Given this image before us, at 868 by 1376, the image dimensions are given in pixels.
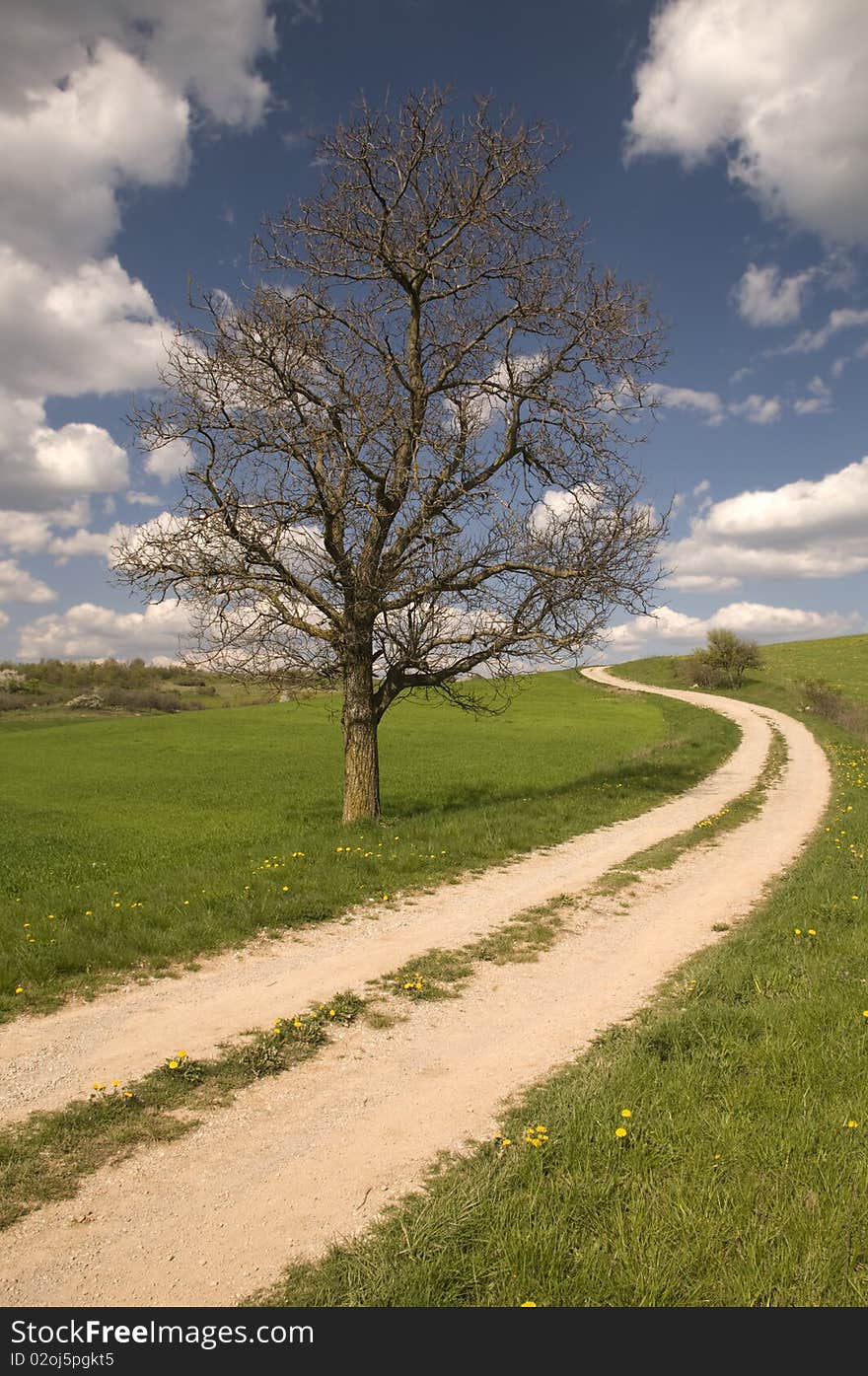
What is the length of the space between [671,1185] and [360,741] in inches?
471

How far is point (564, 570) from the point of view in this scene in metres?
15.0

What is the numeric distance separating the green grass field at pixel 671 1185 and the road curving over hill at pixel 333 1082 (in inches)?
14.6

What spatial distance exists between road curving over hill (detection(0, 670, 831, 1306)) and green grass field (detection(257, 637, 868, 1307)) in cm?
37

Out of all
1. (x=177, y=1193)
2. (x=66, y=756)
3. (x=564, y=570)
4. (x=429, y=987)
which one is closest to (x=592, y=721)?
(x=66, y=756)

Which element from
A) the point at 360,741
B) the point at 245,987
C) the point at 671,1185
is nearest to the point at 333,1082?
the point at 245,987

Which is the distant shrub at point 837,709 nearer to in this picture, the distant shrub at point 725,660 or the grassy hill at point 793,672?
the grassy hill at point 793,672

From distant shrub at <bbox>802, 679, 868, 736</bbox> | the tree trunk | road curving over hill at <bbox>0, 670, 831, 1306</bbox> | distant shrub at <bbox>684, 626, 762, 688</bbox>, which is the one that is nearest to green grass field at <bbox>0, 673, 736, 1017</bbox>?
the tree trunk

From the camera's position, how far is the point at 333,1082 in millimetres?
5621

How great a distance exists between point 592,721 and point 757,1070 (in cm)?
4441

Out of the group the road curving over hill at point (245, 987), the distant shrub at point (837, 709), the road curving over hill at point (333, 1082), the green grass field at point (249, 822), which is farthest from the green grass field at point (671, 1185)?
the distant shrub at point (837, 709)

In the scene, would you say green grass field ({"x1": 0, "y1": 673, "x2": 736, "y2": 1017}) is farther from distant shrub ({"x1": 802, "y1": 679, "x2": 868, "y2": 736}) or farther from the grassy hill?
the grassy hill

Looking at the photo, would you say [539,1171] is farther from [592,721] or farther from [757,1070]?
[592,721]

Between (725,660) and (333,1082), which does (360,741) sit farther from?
(725,660)
